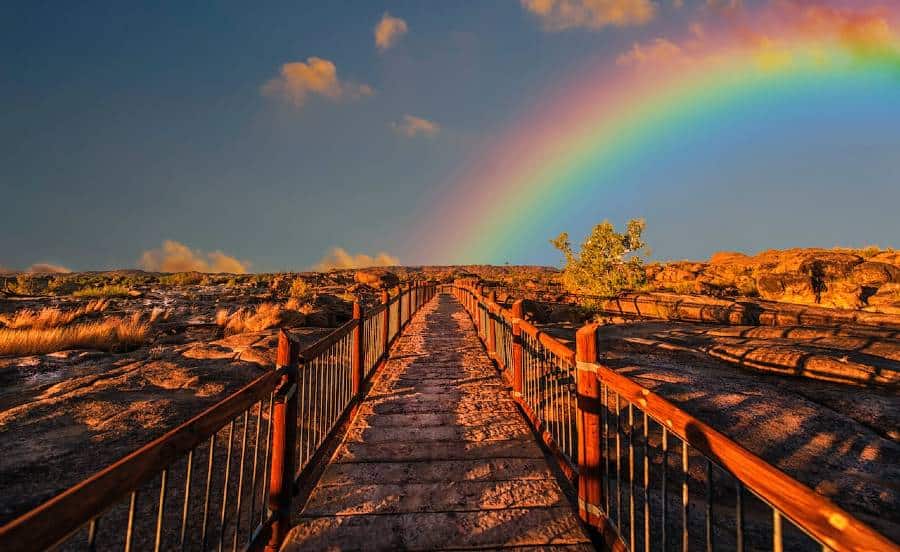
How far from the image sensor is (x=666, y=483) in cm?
272

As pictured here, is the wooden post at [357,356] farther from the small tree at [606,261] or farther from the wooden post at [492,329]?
the small tree at [606,261]

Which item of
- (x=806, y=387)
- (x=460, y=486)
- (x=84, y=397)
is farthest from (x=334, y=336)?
(x=806, y=387)

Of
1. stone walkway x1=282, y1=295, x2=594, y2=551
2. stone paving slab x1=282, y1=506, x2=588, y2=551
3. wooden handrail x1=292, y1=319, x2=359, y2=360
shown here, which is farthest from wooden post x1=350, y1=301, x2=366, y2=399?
stone paving slab x1=282, y1=506, x2=588, y2=551

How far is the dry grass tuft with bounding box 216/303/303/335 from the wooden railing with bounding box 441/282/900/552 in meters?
9.76

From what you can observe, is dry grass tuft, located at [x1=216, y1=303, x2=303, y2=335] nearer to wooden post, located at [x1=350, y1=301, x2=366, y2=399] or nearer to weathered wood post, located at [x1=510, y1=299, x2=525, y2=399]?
wooden post, located at [x1=350, y1=301, x2=366, y2=399]

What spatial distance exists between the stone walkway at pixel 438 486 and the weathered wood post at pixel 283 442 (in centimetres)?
15

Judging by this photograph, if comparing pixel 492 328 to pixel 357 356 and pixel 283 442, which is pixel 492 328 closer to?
pixel 357 356

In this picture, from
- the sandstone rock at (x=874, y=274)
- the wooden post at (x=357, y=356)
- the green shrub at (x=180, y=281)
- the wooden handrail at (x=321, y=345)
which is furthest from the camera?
the green shrub at (x=180, y=281)

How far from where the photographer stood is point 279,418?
10.0ft

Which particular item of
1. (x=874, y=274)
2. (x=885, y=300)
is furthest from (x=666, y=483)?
(x=874, y=274)

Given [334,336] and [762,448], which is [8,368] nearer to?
[334,336]

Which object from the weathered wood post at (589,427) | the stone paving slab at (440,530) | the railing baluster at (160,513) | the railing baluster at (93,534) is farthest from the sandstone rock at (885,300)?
the railing baluster at (93,534)

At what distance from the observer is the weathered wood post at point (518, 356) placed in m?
6.02

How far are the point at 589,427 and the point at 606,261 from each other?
30461 millimetres
